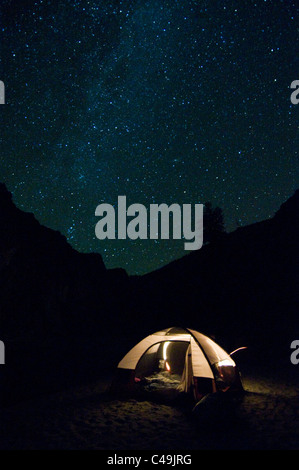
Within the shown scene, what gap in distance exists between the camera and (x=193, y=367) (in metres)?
8.05

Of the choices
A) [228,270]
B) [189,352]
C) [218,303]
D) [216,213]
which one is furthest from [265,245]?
[189,352]

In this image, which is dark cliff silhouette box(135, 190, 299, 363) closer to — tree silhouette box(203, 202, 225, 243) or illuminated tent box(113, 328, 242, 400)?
tree silhouette box(203, 202, 225, 243)

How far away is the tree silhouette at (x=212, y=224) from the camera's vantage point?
121 ft

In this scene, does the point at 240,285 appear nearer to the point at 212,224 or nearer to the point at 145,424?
the point at 212,224

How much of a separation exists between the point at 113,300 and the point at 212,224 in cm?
2301

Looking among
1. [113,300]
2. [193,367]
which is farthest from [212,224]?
[193,367]

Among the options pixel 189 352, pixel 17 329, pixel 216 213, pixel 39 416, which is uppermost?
pixel 216 213

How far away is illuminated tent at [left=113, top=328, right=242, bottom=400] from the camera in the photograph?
7.86 metres

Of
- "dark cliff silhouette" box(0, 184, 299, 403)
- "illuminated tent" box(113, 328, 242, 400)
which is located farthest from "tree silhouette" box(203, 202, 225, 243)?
"illuminated tent" box(113, 328, 242, 400)

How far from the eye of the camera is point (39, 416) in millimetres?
7109

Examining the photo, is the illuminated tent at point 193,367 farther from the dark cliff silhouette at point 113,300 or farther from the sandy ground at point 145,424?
the dark cliff silhouette at point 113,300

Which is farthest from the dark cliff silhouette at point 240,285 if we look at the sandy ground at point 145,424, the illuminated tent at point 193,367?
the sandy ground at point 145,424
